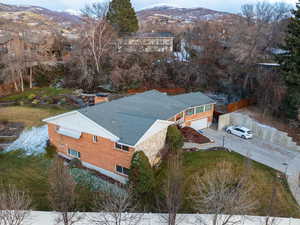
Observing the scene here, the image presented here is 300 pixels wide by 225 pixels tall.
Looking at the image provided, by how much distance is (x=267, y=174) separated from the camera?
1783 centimetres

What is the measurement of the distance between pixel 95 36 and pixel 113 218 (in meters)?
39.3

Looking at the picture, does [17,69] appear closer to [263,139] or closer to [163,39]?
[163,39]

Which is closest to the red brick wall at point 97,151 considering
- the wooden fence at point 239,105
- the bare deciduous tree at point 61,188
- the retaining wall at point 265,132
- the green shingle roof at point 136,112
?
the green shingle roof at point 136,112

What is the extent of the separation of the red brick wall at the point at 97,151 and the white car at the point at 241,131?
14.7 m

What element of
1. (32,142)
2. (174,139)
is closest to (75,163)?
(32,142)

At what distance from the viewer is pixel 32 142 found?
75.8ft

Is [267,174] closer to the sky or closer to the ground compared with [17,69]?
closer to the ground

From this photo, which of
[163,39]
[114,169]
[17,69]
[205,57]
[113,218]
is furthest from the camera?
[163,39]

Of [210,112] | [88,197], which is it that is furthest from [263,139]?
[88,197]

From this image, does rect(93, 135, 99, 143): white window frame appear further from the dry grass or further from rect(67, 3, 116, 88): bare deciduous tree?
rect(67, 3, 116, 88): bare deciduous tree

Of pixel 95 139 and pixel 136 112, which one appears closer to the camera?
pixel 95 139

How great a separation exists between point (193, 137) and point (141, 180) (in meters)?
11.4

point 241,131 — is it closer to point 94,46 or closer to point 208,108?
point 208,108

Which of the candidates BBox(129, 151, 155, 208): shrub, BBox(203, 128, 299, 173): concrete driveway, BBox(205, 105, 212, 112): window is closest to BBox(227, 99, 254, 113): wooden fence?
BBox(205, 105, 212, 112): window
